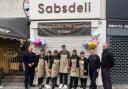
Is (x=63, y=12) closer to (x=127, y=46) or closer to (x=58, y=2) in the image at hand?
(x=58, y=2)

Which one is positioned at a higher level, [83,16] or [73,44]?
[83,16]

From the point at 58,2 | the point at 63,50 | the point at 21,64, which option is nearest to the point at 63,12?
the point at 58,2

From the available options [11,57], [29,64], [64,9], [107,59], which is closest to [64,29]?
[64,9]

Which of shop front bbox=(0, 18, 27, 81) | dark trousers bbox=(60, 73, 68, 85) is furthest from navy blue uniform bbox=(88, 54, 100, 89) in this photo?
shop front bbox=(0, 18, 27, 81)

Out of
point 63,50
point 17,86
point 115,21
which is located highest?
point 115,21

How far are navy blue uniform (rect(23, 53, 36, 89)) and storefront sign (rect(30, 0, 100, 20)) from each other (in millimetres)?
2124

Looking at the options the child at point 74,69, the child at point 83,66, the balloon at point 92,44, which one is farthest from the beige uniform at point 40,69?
the balloon at point 92,44

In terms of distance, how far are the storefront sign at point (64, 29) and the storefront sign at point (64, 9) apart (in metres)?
0.36

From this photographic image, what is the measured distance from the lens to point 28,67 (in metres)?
20.3

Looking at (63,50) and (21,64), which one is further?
(21,64)

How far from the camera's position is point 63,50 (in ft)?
67.5

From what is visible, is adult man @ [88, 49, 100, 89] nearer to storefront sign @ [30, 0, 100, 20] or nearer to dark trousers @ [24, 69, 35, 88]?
storefront sign @ [30, 0, 100, 20]

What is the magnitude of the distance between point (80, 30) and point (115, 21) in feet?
5.73

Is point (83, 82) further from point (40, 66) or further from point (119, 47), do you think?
point (119, 47)
